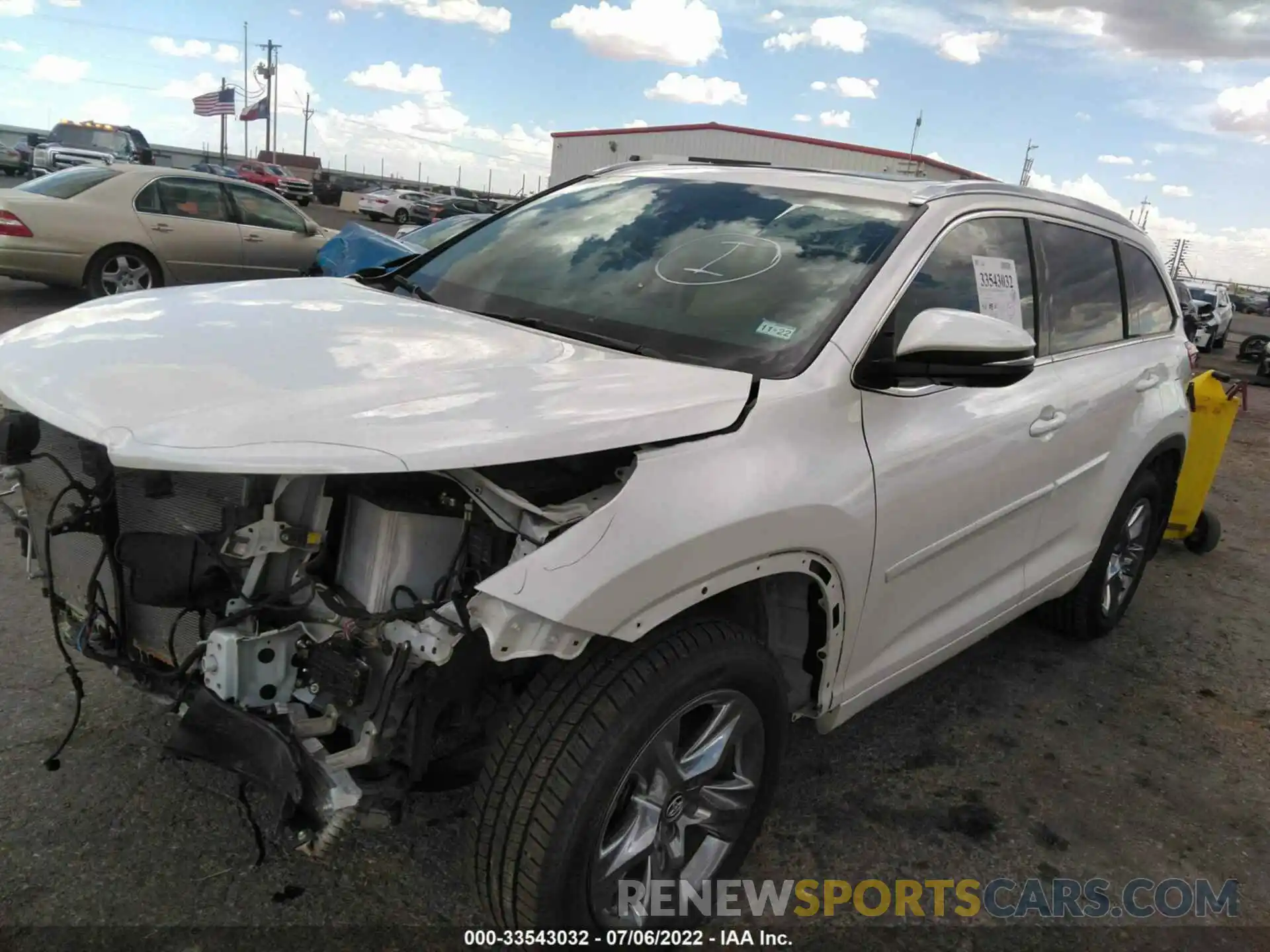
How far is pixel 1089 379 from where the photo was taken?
11.3ft

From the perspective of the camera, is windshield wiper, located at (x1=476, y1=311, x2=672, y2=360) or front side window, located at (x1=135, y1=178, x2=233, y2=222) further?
front side window, located at (x1=135, y1=178, x2=233, y2=222)

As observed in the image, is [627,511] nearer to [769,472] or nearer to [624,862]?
[769,472]

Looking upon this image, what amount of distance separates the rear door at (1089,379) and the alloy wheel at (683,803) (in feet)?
5.08

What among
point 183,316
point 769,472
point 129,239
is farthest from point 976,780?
point 129,239

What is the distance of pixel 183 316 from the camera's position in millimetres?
2469

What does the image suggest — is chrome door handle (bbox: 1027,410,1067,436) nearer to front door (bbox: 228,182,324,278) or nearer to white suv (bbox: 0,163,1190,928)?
white suv (bbox: 0,163,1190,928)

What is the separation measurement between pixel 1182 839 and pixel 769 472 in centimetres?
205

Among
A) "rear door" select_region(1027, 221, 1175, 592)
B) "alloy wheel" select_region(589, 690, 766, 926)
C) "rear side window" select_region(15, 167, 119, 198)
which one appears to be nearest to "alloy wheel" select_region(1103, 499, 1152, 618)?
"rear door" select_region(1027, 221, 1175, 592)

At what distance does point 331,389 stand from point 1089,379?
273cm

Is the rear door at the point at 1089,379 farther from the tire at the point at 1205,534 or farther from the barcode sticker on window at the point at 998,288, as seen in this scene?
the tire at the point at 1205,534

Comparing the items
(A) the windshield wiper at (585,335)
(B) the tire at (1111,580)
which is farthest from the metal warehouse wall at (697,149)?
(A) the windshield wiper at (585,335)

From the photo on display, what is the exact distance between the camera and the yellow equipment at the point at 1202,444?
5.05 meters

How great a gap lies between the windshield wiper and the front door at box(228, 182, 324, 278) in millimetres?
8379

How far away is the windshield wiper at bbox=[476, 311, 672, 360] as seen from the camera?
2463mm
